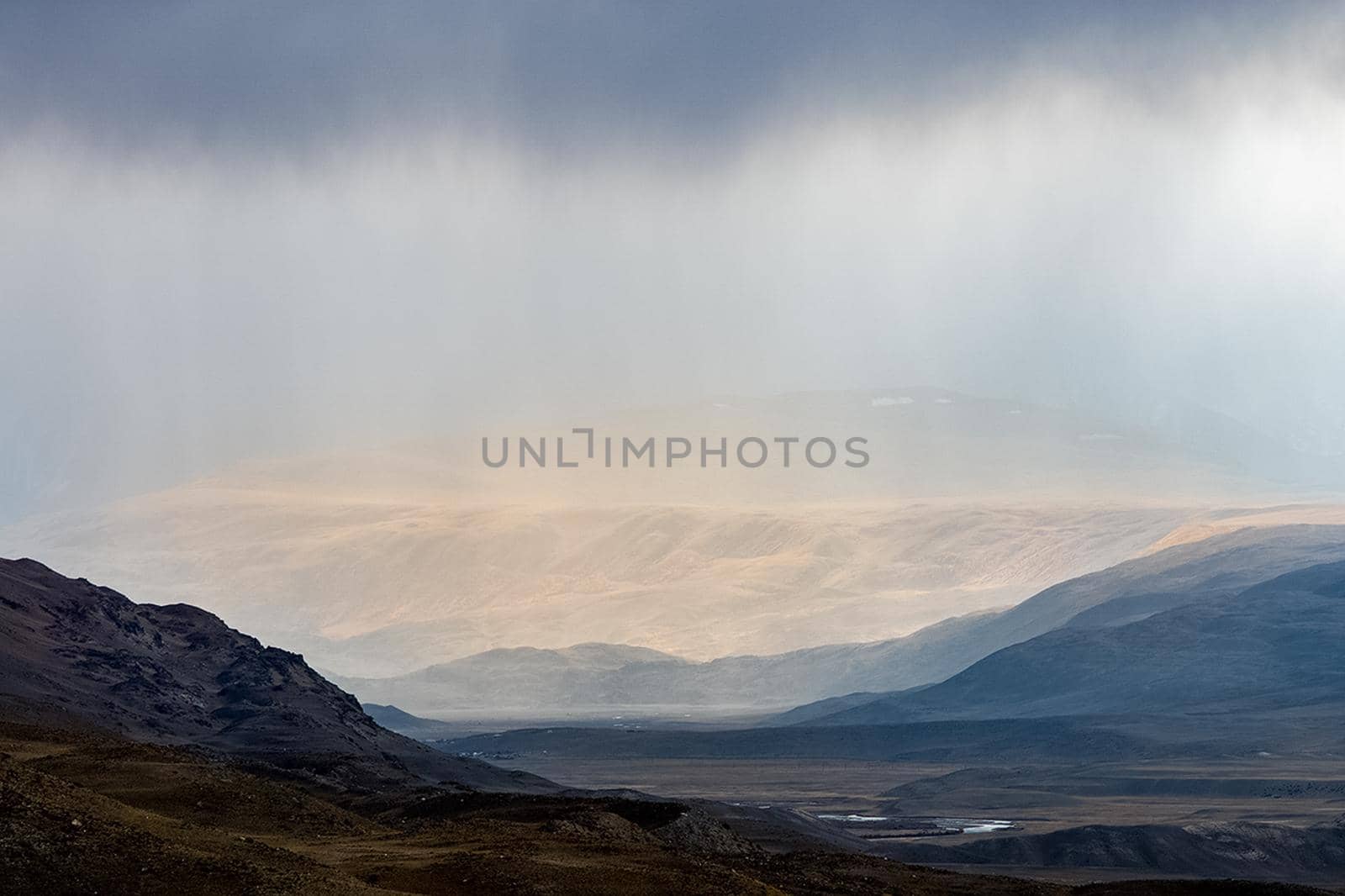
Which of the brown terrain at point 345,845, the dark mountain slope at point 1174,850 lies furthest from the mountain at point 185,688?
the dark mountain slope at point 1174,850

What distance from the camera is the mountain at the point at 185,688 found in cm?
11438

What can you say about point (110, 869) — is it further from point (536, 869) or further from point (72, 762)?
point (72, 762)

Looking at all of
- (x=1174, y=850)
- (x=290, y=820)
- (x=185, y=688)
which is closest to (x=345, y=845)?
(x=290, y=820)

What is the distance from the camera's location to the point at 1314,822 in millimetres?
135500

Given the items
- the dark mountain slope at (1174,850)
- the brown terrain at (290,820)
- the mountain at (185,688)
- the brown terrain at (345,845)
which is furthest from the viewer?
the dark mountain slope at (1174,850)

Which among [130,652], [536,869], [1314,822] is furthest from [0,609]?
[1314,822]

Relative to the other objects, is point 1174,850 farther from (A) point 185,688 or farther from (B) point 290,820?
(B) point 290,820

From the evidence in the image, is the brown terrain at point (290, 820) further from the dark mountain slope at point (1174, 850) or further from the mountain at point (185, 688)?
the dark mountain slope at point (1174, 850)

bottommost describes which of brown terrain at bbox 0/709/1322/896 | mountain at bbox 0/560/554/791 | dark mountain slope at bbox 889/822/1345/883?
dark mountain slope at bbox 889/822/1345/883

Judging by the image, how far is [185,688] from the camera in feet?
452

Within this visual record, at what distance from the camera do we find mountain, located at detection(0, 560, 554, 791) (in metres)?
114

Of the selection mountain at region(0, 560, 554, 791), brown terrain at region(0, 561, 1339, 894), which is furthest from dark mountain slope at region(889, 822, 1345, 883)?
mountain at region(0, 560, 554, 791)

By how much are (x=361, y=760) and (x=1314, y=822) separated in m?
80.9

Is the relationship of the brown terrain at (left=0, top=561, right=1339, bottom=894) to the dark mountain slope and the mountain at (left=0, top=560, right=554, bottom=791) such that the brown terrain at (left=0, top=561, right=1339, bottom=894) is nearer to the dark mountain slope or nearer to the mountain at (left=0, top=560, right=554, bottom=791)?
the mountain at (left=0, top=560, right=554, bottom=791)
